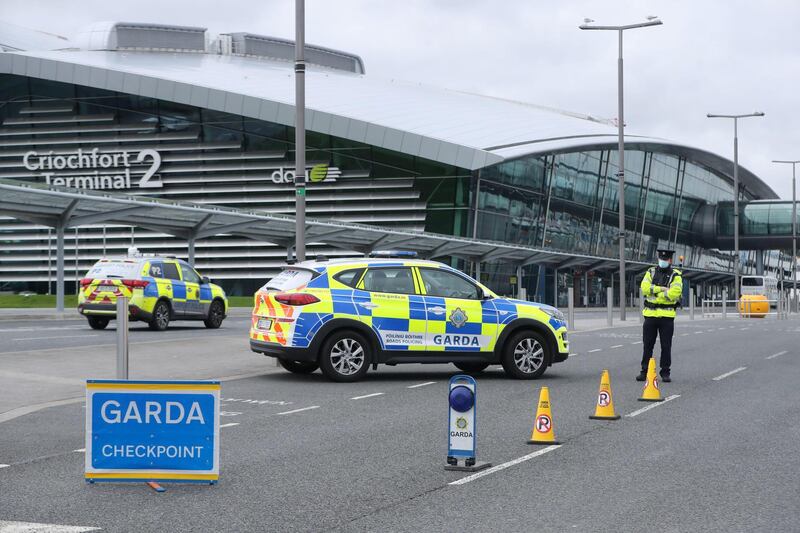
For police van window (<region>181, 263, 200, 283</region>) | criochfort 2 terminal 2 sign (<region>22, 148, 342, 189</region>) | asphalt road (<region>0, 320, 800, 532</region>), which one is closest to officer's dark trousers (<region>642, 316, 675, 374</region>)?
asphalt road (<region>0, 320, 800, 532</region>)

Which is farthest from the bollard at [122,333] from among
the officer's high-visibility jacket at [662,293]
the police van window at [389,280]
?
the officer's high-visibility jacket at [662,293]

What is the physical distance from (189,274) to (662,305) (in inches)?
575

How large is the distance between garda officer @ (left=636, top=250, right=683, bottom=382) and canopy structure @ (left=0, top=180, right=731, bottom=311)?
2047 centimetres

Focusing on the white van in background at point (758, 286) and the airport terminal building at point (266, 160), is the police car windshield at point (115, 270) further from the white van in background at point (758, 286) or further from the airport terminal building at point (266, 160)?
the white van in background at point (758, 286)

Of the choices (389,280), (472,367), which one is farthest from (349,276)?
(472,367)

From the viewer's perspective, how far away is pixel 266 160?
63.5 m

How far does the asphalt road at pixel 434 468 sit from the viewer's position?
20.9 ft

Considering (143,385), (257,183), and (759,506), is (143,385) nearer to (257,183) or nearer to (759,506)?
(759,506)

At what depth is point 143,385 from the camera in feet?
24.2

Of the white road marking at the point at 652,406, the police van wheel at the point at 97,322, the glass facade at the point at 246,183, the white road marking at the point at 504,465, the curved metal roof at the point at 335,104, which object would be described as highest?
the curved metal roof at the point at 335,104

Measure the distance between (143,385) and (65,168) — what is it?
60496 millimetres

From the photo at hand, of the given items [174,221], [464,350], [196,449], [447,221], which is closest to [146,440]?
[196,449]

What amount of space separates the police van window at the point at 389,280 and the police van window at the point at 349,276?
114 mm

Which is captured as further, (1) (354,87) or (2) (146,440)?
(1) (354,87)
